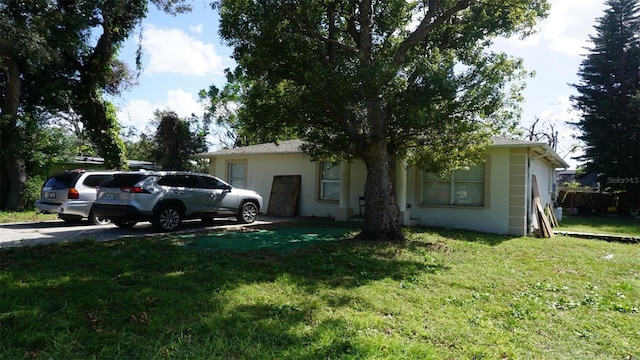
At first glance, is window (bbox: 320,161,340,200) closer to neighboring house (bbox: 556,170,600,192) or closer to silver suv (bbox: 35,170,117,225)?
silver suv (bbox: 35,170,117,225)

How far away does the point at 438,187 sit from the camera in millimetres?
13438

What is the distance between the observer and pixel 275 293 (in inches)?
202

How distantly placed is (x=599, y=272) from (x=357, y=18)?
7.37 meters

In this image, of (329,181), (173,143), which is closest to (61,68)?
(173,143)

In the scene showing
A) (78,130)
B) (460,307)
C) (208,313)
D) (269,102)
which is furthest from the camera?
(78,130)

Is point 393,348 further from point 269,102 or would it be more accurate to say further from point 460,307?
point 269,102

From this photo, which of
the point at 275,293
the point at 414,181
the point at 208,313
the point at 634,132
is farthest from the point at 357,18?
the point at 634,132

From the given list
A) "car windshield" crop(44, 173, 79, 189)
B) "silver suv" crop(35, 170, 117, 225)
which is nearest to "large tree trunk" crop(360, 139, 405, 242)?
"silver suv" crop(35, 170, 117, 225)

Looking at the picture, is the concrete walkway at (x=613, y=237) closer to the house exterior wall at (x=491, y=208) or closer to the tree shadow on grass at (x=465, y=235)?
the house exterior wall at (x=491, y=208)

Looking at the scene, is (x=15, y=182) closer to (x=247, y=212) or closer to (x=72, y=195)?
(x=72, y=195)

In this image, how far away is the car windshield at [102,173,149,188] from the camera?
9977 mm

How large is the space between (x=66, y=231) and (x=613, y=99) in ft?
104

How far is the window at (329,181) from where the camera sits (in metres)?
15.3

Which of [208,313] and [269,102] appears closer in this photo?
[208,313]
